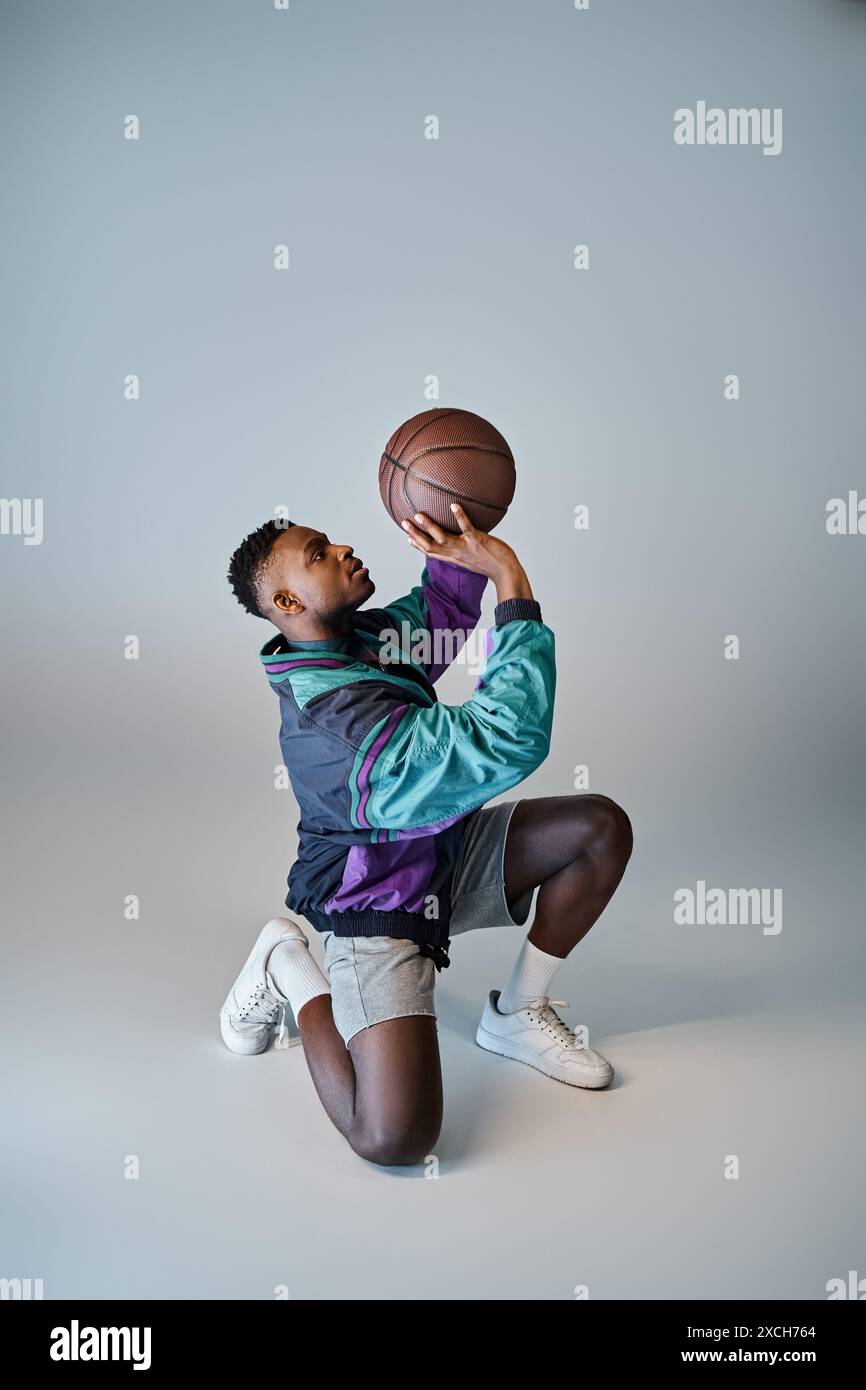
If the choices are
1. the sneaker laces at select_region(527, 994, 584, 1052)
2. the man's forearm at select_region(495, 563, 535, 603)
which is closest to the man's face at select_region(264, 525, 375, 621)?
the man's forearm at select_region(495, 563, 535, 603)

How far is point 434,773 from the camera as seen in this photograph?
2.70 meters

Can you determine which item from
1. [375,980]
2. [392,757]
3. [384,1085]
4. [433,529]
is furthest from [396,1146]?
[433,529]

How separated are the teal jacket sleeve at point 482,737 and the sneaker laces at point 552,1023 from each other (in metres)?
0.64

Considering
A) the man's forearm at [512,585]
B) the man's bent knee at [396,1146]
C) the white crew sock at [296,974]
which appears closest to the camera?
the man's bent knee at [396,1146]

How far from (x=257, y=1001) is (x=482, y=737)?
92 centimetres

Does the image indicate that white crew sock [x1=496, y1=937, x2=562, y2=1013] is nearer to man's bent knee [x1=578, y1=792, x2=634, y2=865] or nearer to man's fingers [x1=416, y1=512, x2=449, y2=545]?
man's bent knee [x1=578, y1=792, x2=634, y2=865]

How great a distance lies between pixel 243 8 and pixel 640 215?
1.75 meters

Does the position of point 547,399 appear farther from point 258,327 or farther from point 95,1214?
point 95,1214

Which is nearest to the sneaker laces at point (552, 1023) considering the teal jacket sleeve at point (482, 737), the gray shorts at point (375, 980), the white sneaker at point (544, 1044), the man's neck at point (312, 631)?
the white sneaker at point (544, 1044)

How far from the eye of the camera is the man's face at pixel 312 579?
2.93 m

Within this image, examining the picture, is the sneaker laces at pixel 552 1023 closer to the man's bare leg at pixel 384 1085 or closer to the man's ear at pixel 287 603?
the man's bare leg at pixel 384 1085

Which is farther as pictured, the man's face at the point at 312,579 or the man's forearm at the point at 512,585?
the man's face at the point at 312,579

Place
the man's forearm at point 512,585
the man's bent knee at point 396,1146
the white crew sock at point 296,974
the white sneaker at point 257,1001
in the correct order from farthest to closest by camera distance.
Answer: the white sneaker at point 257,1001, the white crew sock at point 296,974, the man's forearm at point 512,585, the man's bent knee at point 396,1146

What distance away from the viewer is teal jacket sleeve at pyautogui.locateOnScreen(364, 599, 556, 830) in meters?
2.68
